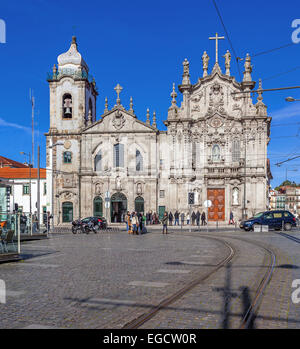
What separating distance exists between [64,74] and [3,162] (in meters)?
31.3

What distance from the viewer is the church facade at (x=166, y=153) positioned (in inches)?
1748

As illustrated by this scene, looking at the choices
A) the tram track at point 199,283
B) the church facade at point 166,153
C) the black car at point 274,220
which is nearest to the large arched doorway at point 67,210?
the church facade at point 166,153

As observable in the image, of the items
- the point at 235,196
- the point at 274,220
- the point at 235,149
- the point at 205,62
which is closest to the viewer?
the point at 274,220

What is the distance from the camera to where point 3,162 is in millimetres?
72938

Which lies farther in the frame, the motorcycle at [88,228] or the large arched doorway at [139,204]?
the large arched doorway at [139,204]

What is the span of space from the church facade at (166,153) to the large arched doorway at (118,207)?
0.12m

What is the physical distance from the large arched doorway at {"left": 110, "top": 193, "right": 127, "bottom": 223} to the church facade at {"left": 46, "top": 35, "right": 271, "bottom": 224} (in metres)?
0.12

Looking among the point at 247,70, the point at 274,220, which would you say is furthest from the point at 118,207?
the point at 247,70

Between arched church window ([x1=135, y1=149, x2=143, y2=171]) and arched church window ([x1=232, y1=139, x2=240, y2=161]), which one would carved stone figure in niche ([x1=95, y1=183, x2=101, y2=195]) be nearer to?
arched church window ([x1=135, y1=149, x2=143, y2=171])

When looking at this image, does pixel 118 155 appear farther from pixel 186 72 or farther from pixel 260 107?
pixel 260 107

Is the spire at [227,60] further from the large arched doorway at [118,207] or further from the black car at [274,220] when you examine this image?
the black car at [274,220]

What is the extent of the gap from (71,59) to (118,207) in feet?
62.6

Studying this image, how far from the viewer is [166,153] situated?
151 ft
